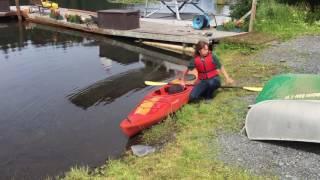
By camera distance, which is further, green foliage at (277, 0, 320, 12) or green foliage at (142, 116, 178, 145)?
green foliage at (277, 0, 320, 12)

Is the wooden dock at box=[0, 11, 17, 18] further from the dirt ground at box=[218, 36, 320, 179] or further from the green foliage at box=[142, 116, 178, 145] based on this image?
the dirt ground at box=[218, 36, 320, 179]

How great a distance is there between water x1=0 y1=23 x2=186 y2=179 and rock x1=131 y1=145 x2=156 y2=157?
896 millimetres

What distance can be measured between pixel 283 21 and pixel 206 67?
11.3 meters

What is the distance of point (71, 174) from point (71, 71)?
34.0ft

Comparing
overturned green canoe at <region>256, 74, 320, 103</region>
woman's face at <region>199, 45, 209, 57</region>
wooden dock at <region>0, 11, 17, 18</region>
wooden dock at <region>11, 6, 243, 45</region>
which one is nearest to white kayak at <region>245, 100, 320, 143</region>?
overturned green canoe at <region>256, 74, 320, 103</region>

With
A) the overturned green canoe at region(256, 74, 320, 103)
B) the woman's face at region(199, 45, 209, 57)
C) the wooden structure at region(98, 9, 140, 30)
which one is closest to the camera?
the overturned green canoe at region(256, 74, 320, 103)

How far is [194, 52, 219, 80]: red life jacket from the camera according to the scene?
34.0 feet

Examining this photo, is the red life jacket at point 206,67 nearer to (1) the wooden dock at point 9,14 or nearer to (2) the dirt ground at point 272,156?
(2) the dirt ground at point 272,156

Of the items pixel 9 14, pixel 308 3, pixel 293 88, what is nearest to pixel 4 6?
pixel 9 14

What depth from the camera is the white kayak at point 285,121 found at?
293 inches

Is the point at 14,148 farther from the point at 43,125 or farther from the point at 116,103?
the point at 116,103

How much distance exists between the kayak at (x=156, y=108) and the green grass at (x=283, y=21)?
8.96 m

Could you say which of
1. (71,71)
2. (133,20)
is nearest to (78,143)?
(71,71)

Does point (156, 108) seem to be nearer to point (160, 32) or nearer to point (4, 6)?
point (160, 32)
